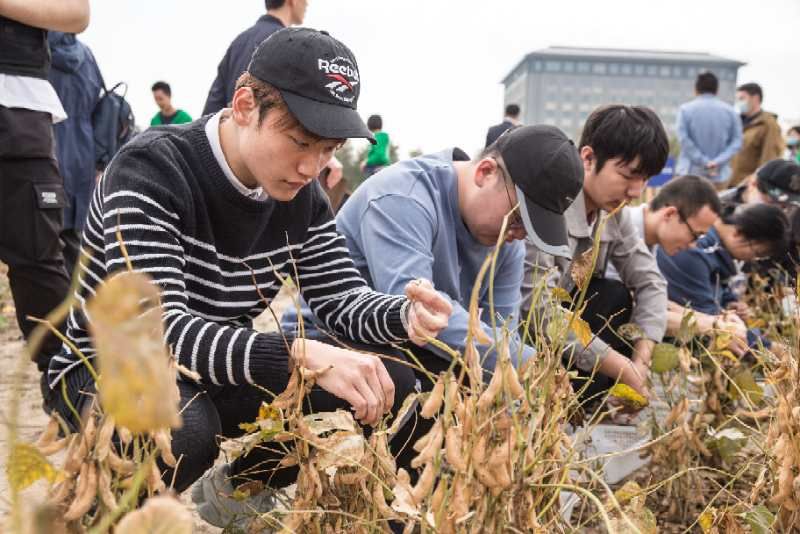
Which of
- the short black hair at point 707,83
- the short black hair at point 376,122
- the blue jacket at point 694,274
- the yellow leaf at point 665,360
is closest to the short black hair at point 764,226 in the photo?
the blue jacket at point 694,274

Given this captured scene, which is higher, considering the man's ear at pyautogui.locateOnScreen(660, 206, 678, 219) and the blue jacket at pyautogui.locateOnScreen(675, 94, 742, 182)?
the man's ear at pyautogui.locateOnScreen(660, 206, 678, 219)

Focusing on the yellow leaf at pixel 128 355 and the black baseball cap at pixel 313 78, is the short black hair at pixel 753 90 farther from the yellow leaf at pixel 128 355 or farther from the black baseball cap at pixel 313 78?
the yellow leaf at pixel 128 355

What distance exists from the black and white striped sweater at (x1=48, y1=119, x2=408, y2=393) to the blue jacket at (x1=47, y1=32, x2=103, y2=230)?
5.31 ft

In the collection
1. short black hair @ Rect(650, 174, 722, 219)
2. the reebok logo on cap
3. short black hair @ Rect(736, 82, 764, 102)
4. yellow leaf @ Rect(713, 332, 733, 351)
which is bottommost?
short black hair @ Rect(736, 82, 764, 102)

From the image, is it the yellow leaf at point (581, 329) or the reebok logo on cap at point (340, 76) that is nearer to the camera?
the yellow leaf at point (581, 329)

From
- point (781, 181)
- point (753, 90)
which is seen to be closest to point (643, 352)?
point (781, 181)

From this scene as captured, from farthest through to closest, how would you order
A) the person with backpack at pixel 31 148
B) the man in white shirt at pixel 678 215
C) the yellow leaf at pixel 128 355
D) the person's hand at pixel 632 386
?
the man in white shirt at pixel 678 215, the person's hand at pixel 632 386, the person with backpack at pixel 31 148, the yellow leaf at pixel 128 355

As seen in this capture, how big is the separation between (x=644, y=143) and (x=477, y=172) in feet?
2.32

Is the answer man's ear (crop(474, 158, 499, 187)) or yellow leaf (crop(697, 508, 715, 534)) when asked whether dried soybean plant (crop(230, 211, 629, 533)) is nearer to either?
yellow leaf (crop(697, 508, 715, 534))

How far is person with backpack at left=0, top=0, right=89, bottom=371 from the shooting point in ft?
6.56

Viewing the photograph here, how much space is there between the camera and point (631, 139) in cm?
239

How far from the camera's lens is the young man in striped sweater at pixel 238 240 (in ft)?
4.29

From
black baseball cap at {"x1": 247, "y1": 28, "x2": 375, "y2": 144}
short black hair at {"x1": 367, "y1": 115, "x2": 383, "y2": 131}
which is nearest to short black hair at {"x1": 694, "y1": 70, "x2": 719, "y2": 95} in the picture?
short black hair at {"x1": 367, "y1": 115, "x2": 383, "y2": 131}

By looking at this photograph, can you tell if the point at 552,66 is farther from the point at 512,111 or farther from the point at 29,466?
the point at 29,466
